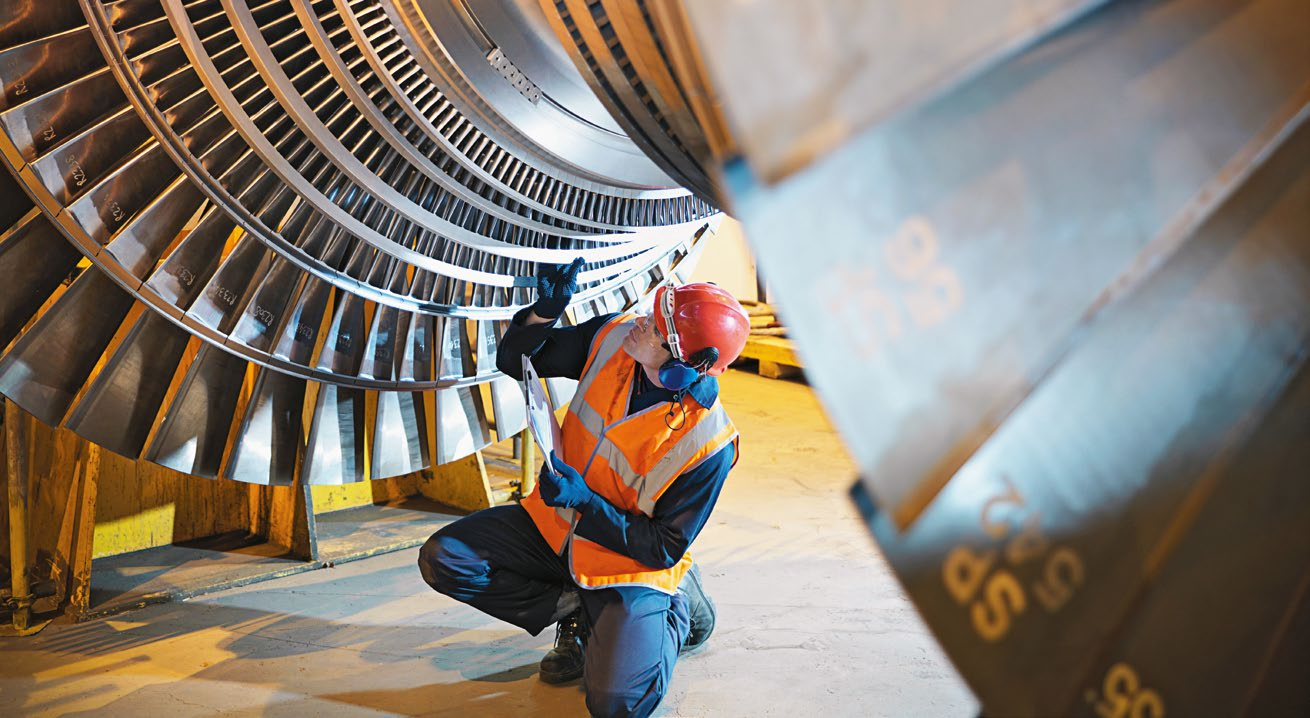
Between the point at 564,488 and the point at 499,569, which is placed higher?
the point at 564,488

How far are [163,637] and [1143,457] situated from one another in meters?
2.46

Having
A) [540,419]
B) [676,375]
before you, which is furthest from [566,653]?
[676,375]

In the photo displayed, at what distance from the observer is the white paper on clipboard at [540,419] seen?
6.54 ft

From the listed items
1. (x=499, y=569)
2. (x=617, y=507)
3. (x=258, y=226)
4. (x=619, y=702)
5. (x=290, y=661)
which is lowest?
(x=619, y=702)

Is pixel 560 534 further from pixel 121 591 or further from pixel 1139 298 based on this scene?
pixel 1139 298

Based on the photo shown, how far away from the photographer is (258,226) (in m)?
2.00

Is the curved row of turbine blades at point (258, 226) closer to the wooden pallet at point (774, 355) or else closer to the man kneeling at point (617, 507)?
the man kneeling at point (617, 507)

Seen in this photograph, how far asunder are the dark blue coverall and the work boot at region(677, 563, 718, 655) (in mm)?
128

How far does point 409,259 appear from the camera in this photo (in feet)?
6.94

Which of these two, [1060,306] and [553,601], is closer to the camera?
[1060,306]

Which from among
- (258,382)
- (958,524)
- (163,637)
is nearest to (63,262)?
(258,382)

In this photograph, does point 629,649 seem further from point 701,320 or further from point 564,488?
point 701,320

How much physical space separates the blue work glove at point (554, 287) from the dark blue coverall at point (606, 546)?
0.05m

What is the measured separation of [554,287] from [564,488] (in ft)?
1.63
